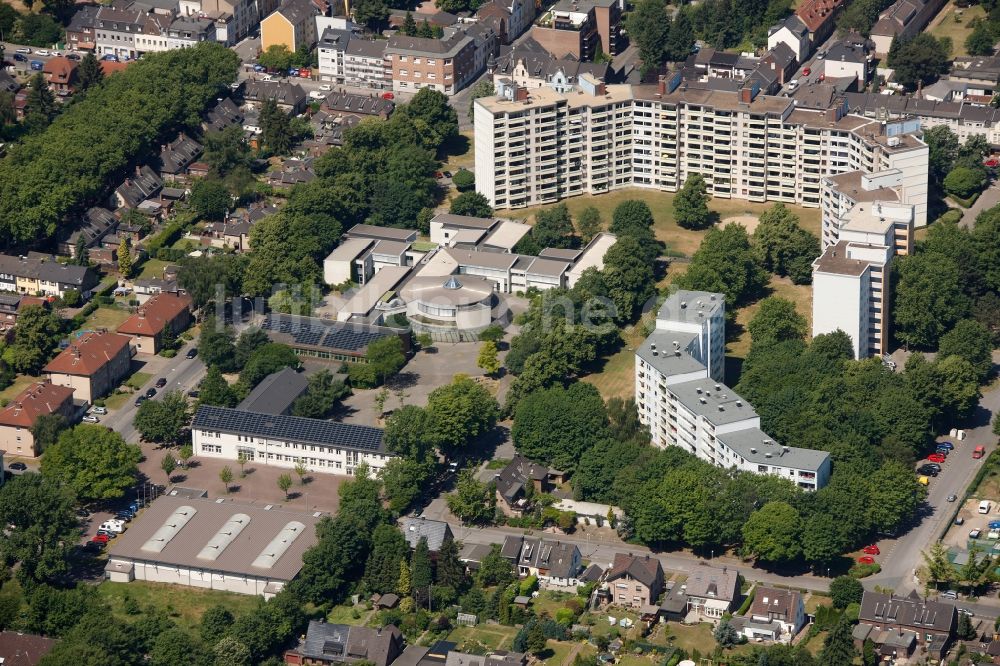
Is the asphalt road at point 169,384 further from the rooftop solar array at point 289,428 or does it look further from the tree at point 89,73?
the tree at point 89,73

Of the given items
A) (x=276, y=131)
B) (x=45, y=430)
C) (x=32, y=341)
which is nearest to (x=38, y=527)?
(x=45, y=430)

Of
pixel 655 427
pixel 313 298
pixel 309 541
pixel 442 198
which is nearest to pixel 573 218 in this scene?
pixel 442 198

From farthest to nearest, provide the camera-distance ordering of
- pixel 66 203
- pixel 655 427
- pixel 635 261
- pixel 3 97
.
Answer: pixel 3 97 < pixel 66 203 < pixel 635 261 < pixel 655 427

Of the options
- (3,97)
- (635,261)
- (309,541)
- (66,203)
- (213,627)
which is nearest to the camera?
(213,627)

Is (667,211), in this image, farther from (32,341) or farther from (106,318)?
(32,341)

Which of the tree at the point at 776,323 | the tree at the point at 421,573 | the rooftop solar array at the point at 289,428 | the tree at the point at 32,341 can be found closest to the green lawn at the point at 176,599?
the tree at the point at 421,573

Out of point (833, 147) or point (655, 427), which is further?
point (833, 147)

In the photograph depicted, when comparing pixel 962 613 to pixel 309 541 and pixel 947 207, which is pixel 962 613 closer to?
pixel 309 541
